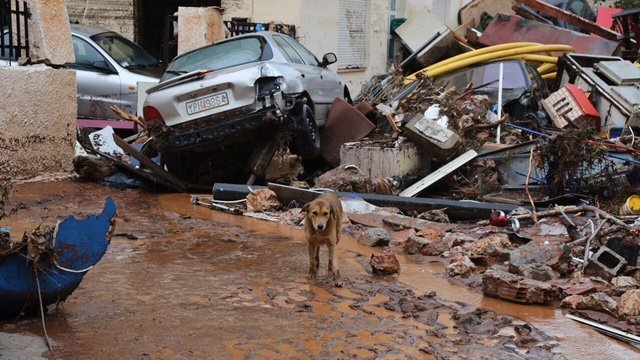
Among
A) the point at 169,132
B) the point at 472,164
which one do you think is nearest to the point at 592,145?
the point at 472,164

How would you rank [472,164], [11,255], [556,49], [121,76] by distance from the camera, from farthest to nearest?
1. [556,49]
2. [121,76]
3. [472,164]
4. [11,255]

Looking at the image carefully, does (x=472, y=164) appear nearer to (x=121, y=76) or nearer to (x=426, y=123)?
(x=426, y=123)

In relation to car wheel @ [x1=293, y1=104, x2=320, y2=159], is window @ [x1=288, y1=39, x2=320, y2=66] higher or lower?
higher

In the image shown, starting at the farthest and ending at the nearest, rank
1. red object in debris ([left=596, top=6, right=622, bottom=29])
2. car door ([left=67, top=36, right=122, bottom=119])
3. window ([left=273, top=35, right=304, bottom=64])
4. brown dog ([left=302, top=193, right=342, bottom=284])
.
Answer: red object in debris ([left=596, top=6, right=622, bottom=29]), car door ([left=67, top=36, right=122, bottom=119]), window ([left=273, top=35, right=304, bottom=64]), brown dog ([left=302, top=193, right=342, bottom=284])

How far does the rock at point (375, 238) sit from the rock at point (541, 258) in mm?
1334

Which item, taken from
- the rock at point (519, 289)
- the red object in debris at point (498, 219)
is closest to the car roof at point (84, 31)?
the red object in debris at point (498, 219)

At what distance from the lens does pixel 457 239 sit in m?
7.82

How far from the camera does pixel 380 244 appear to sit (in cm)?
800

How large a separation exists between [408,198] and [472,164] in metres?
1.54

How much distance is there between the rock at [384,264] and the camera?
6.76m

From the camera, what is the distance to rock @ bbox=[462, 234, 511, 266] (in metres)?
7.20

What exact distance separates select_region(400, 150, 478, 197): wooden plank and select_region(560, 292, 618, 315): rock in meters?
4.58

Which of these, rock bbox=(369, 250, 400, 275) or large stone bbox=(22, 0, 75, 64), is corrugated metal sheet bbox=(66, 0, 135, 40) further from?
rock bbox=(369, 250, 400, 275)

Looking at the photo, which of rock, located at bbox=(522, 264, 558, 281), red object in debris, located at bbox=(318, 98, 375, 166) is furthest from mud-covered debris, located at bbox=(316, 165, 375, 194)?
rock, located at bbox=(522, 264, 558, 281)
